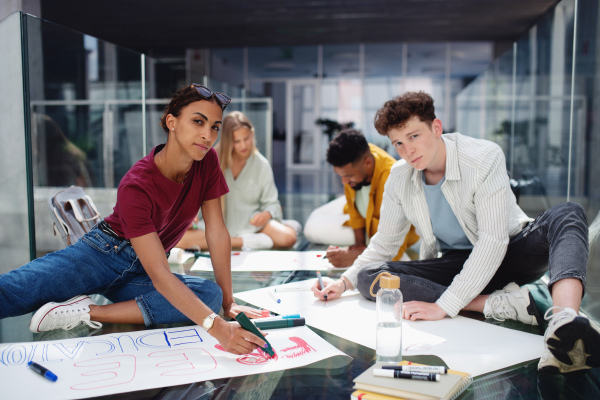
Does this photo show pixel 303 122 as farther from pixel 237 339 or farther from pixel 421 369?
pixel 421 369

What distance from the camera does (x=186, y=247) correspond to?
379 centimetres

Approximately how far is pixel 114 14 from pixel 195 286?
8.01 m

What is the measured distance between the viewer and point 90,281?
2.12m

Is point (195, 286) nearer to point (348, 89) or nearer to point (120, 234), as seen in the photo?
point (120, 234)

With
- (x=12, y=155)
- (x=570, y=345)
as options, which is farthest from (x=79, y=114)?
(x=570, y=345)

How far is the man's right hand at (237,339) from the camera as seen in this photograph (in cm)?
160

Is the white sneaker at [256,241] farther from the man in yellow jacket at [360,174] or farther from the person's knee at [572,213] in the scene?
the person's knee at [572,213]

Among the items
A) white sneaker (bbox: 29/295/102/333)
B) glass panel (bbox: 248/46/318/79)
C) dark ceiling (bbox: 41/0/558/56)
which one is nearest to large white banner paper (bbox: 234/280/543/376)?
white sneaker (bbox: 29/295/102/333)

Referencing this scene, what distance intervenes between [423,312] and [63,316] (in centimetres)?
142

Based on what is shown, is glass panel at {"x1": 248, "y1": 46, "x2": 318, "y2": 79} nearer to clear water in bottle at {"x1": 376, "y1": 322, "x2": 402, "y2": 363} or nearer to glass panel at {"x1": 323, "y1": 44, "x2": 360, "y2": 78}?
glass panel at {"x1": 323, "y1": 44, "x2": 360, "y2": 78}

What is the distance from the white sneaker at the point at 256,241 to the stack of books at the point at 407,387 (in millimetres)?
2463

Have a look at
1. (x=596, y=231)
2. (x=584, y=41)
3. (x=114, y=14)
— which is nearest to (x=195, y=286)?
(x=596, y=231)

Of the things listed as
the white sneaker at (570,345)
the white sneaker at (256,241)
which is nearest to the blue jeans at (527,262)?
the white sneaker at (570,345)

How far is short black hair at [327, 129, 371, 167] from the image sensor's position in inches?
121
